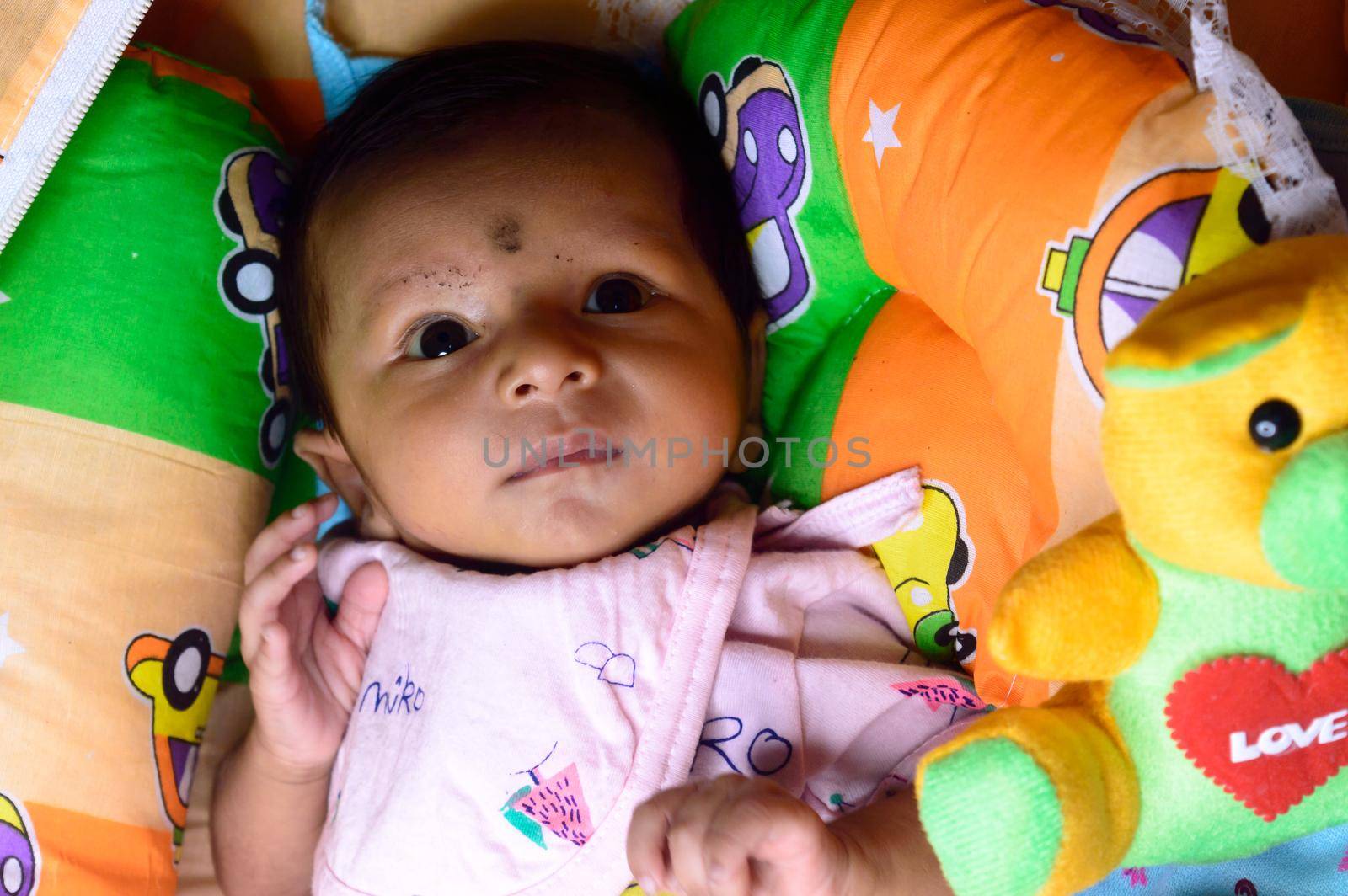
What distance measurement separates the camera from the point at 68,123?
3.81 ft

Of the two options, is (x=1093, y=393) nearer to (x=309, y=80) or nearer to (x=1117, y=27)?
(x=1117, y=27)

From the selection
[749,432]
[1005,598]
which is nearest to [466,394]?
[749,432]

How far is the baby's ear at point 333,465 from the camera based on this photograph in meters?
1.36

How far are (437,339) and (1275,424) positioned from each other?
2.74ft

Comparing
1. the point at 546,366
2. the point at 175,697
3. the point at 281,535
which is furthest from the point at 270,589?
the point at 546,366

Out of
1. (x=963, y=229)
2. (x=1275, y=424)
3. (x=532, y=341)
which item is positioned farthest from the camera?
(x=532, y=341)

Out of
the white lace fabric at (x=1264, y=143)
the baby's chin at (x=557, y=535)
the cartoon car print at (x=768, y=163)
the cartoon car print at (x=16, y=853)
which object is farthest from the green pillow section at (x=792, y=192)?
the cartoon car print at (x=16, y=853)

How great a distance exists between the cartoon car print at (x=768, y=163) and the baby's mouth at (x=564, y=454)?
1.09 ft

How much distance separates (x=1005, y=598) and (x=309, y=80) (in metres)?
1.25

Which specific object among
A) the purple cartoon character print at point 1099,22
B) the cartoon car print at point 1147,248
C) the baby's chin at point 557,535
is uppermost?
the purple cartoon character print at point 1099,22

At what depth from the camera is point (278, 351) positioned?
138cm

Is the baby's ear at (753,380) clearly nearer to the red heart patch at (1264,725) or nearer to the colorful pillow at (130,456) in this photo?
the colorful pillow at (130,456)

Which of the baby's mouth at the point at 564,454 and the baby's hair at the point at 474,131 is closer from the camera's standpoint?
the baby's mouth at the point at 564,454

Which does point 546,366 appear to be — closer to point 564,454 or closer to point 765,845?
point 564,454
